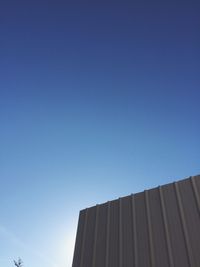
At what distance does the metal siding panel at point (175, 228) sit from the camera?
921 centimetres

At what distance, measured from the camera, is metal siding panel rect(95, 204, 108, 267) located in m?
12.1

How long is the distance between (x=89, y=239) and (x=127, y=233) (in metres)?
2.86

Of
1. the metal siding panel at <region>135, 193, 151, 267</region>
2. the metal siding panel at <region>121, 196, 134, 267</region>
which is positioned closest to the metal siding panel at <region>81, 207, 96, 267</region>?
the metal siding panel at <region>121, 196, 134, 267</region>

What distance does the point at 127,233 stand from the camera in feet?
39.1

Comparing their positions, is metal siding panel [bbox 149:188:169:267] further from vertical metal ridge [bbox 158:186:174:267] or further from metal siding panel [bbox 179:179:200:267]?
metal siding panel [bbox 179:179:200:267]

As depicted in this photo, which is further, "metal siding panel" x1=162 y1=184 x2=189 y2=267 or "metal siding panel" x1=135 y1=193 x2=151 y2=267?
"metal siding panel" x1=135 y1=193 x2=151 y2=267

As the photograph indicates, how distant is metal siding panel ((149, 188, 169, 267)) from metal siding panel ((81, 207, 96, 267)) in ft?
13.7

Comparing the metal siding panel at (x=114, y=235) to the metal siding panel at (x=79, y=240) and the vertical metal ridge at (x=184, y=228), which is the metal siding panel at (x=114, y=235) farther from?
the vertical metal ridge at (x=184, y=228)

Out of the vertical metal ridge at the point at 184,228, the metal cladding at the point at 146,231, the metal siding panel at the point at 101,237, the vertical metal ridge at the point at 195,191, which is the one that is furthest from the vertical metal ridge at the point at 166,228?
the metal siding panel at the point at 101,237

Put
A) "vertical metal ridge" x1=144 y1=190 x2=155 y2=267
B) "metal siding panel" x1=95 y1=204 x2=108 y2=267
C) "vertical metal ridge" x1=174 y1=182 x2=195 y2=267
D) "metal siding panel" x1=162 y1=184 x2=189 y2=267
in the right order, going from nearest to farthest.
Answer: "vertical metal ridge" x1=174 y1=182 x2=195 y2=267 → "metal siding panel" x1=162 y1=184 x2=189 y2=267 → "vertical metal ridge" x1=144 y1=190 x2=155 y2=267 → "metal siding panel" x1=95 y1=204 x2=108 y2=267

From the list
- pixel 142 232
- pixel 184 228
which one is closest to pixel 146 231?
pixel 142 232

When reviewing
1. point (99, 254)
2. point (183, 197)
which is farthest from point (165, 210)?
point (99, 254)

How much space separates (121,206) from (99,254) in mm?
2820

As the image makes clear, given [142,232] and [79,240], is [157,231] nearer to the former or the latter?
[142,232]
